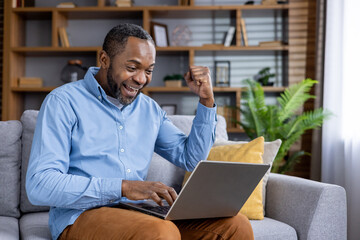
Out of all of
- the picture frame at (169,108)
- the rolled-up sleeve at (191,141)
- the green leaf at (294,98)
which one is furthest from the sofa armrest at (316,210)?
the picture frame at (169,108)

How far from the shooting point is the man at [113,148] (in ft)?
4.54

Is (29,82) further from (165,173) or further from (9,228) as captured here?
(9,228)

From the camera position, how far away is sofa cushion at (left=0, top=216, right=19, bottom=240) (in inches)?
66.1

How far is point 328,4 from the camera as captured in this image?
12.5 ft

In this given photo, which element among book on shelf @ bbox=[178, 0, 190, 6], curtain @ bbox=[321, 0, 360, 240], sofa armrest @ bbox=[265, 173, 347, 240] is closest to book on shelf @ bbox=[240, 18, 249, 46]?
book on shelf @ bbox=[178, 0, 190, 6]

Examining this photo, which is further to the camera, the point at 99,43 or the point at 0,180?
the point at 99,43

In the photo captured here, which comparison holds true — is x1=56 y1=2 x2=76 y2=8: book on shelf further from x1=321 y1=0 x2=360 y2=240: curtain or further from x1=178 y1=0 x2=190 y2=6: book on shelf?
x1=321 y1=0 x2=360 y2=240: curtain

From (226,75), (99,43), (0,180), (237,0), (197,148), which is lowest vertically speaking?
(0,180)

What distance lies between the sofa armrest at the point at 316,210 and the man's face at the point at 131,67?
848 mm

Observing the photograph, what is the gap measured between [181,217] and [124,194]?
18 centimetres

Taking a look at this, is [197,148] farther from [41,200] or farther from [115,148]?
[41,200]

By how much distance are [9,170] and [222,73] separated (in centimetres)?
290

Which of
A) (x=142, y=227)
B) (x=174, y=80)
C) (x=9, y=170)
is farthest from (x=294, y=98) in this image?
(x=142, y=227)

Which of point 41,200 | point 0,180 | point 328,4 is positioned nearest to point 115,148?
point 41,200
